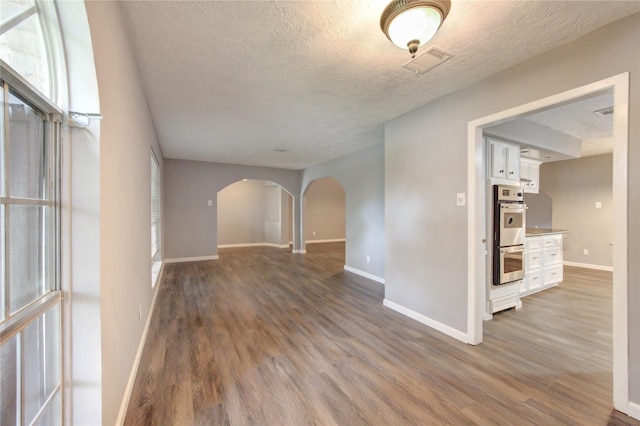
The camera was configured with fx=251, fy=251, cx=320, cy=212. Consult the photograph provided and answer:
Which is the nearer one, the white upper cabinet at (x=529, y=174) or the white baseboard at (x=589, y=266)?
the white upper cabinet at (x=529, y=174)

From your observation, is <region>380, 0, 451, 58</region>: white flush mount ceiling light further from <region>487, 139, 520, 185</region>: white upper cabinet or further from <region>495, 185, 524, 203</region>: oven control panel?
<region>495, 185, 524, 203</region>: oven control panel

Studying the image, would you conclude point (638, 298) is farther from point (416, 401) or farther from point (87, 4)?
point (87, 4)

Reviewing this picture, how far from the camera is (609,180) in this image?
216 inches

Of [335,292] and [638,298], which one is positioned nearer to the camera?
[638,298]

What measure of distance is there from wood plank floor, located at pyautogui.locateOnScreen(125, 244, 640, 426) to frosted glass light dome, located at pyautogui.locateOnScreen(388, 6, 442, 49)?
2.32 meters

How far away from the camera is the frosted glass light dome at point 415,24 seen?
1.38 metres

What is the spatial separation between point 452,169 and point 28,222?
3034 mm

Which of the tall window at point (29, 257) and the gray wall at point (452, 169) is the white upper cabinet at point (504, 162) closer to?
the gray wall at point (452, 169)

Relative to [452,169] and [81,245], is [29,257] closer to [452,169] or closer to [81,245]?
[81,245]

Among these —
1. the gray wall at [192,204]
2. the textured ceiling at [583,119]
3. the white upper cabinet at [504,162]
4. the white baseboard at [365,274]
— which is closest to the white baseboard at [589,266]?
the textured ceiling at [583,119]

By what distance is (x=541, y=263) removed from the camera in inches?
160

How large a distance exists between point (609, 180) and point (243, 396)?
806cm

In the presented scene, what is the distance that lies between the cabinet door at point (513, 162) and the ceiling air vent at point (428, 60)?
5.95 ft

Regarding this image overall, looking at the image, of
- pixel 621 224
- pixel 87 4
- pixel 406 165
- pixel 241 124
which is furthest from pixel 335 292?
pixel 87 4
